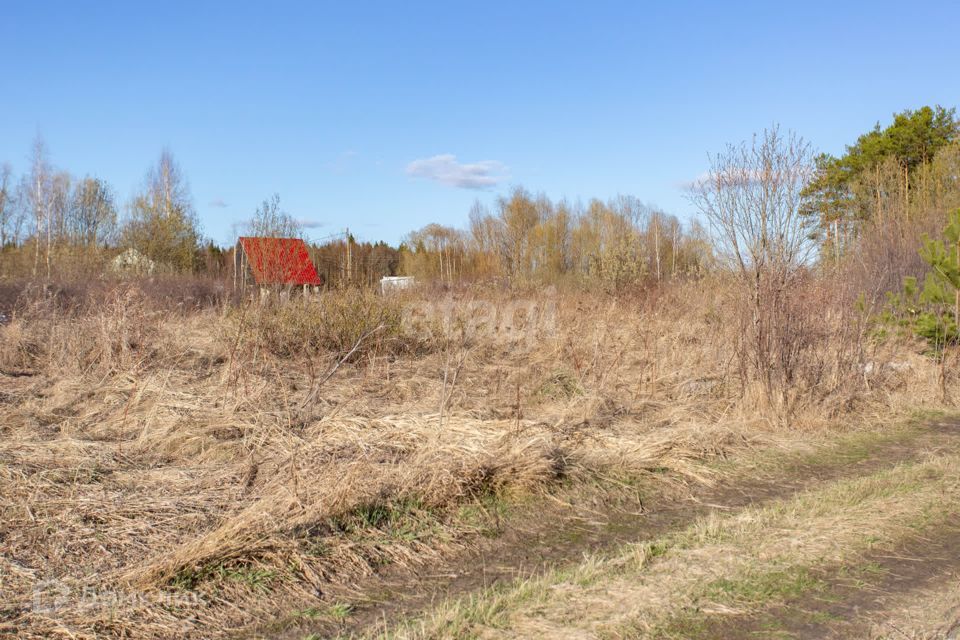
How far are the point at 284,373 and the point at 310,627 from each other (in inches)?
233

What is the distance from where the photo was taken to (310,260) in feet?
36.9

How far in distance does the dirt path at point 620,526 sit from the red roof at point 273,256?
6222mm

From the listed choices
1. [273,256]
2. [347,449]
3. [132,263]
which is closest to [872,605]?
[347,449]

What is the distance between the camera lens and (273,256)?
9.95 meters

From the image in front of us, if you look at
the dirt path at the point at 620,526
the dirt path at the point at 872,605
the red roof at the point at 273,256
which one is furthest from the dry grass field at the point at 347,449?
the red roof at the point at 273,256

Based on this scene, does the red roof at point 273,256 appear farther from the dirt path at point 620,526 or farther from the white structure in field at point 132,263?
the white structure in field at point 132,263

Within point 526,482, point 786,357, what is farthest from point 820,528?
point 786,357

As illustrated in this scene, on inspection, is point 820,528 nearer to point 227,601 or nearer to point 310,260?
point 227,601

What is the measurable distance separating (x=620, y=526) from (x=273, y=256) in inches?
263

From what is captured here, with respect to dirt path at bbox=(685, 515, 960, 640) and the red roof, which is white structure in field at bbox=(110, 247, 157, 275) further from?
dirt path at bbox=(685, 515, 960, 640)

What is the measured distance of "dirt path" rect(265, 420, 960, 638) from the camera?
11.2 ft

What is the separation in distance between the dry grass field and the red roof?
417 mm

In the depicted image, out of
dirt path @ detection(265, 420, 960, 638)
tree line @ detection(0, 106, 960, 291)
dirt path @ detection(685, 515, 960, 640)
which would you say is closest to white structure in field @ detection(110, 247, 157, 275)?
tree line @ detection(0, 106, 960, 291)

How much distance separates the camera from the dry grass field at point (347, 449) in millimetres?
3521
